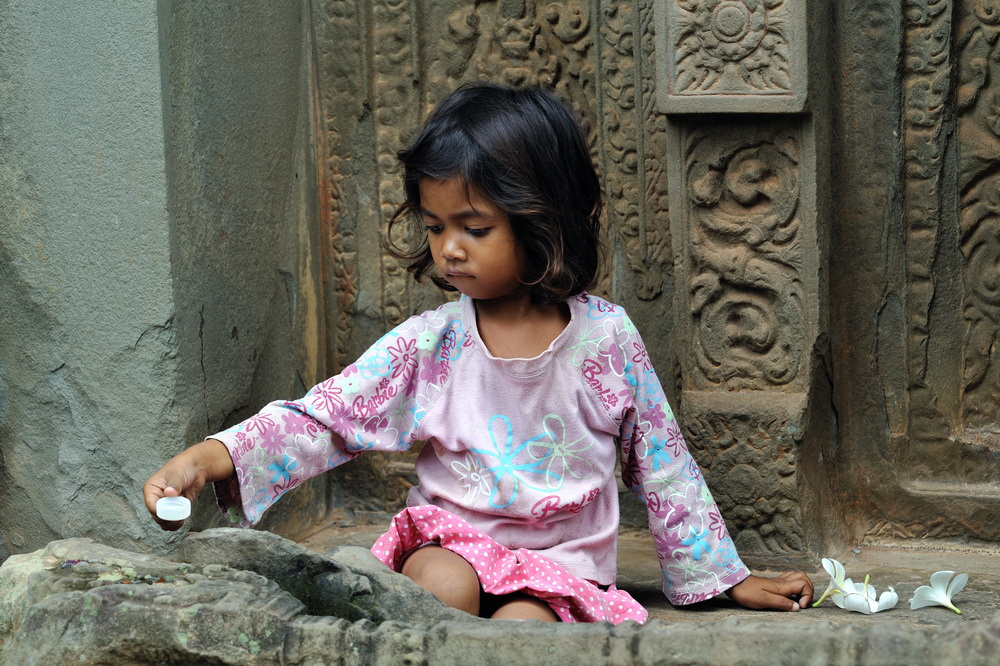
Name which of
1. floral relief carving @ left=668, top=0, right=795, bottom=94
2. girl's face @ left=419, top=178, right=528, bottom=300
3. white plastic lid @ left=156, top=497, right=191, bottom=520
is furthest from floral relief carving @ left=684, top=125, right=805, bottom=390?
white plastic lid @ left=156, top=497, right=191, bottom=520

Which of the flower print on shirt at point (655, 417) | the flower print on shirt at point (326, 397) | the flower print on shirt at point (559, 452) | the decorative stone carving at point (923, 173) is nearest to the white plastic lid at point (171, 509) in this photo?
the flower print on shirt at point (326, 397)

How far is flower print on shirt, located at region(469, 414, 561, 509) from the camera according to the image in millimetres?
1864

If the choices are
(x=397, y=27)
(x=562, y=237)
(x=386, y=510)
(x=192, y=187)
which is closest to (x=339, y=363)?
(x=386, y=510)

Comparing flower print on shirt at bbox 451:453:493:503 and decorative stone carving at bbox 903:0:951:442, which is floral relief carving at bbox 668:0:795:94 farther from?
flower print on shirt at bbox 451:453:493:503

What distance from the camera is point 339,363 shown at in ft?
8.96

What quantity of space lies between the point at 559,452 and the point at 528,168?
0.52 m

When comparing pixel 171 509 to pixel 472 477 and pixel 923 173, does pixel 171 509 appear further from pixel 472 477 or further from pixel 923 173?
pixel 923 173

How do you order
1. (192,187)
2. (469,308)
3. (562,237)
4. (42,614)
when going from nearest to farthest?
1. (42,614)
2. (562,237)
3. (469,308)
4. (192,187)

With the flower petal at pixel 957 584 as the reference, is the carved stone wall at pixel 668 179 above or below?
above

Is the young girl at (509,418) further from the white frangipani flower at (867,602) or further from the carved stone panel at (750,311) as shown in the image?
the carved stone panel at (750,311)

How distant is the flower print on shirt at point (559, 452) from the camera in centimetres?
190

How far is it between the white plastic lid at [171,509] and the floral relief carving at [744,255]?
119cm

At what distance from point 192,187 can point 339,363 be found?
0.70m

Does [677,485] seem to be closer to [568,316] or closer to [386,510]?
[568,316]
